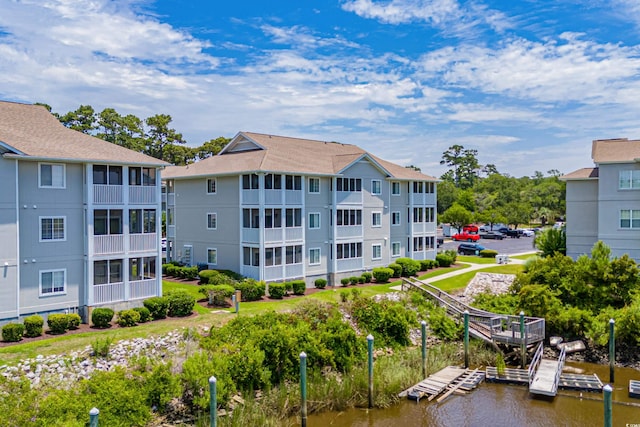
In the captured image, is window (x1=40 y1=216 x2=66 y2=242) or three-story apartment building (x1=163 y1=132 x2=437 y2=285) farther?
three-story apartment building (x1=163 y1=132 x2=437 y2=285)

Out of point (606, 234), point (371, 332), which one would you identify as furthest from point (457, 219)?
point (371, 332)

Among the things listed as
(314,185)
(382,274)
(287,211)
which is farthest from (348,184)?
(382,274)

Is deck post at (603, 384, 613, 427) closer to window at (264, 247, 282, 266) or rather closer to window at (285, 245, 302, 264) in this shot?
window at (264, 247, 282, 266)

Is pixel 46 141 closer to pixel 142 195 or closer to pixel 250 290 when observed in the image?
pixel 142 195

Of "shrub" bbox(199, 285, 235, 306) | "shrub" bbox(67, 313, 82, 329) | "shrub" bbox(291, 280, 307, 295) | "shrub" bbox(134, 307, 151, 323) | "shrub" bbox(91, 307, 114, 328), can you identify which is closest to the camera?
"shrub" bbox(67, 313, 82, 329)

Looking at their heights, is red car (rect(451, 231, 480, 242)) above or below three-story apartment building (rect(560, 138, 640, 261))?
below

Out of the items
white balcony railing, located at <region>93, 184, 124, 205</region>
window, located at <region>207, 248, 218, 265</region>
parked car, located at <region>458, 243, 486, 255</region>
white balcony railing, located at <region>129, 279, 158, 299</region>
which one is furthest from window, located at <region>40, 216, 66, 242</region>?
parked car, located at <region>458, 243, 486, 255</region>

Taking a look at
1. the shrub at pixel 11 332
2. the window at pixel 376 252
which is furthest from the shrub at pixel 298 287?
the shrub at pixel 11 332
